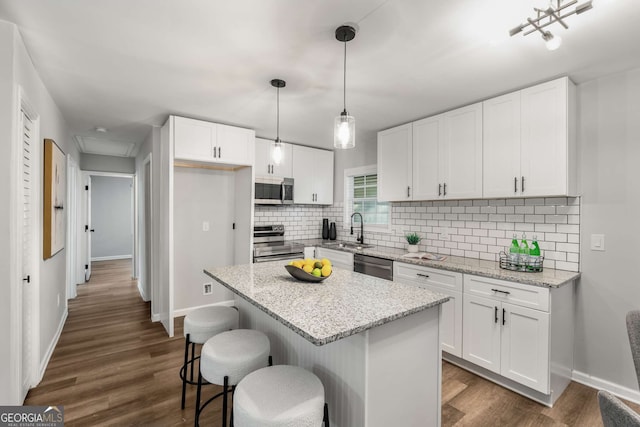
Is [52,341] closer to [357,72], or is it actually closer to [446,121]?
[357,72]

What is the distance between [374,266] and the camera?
11.2 ft

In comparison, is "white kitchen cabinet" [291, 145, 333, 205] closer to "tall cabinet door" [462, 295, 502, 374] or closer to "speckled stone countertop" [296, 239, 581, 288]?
"speckled stone countertop" [296, 239, 581, 288]

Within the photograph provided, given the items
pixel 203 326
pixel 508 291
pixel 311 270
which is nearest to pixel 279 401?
pixel 311 270

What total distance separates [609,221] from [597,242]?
0.18 m

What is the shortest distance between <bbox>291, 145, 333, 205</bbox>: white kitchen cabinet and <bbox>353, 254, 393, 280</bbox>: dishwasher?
1321 mm

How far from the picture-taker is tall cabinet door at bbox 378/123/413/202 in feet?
11.2

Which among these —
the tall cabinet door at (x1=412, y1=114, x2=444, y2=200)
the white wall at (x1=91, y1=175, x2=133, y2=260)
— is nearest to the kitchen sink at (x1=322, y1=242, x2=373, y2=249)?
the tall cabinet door at (x1=412, y1=114, x2=444, y2=200)

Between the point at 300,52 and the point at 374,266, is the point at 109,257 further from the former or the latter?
the point at 300,52

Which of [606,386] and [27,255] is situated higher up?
[27,255]

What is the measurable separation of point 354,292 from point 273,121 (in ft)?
7.88

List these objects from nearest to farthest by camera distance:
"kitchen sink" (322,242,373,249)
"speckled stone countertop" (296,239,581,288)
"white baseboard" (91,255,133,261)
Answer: "speckled stone countertop" (296,239,581,288) → "kitchen sink" (322,242,373,249) → "white baseboard" (91,255,133,261)

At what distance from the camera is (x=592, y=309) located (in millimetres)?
2404

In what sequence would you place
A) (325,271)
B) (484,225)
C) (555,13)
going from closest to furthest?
1. (555,13)
2. (325,271)
3. (484,225)

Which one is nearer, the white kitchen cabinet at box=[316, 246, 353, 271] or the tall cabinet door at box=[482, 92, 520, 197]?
the tall cabinet door at box=[482, 92, 520, 197]
